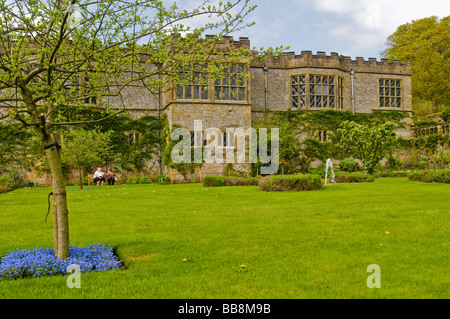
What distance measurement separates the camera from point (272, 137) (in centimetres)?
2489

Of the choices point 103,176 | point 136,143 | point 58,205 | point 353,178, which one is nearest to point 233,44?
point 136,143

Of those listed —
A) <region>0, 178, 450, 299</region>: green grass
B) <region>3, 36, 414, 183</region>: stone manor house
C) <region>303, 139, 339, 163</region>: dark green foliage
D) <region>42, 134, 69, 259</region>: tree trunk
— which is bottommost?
<region>0, 178, 450, 299</region>: green grass

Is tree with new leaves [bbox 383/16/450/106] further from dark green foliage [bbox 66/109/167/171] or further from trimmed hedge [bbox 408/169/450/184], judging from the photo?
dark green foliage [bbox 66/109/167/171]

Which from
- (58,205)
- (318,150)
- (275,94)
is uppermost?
(275,94)

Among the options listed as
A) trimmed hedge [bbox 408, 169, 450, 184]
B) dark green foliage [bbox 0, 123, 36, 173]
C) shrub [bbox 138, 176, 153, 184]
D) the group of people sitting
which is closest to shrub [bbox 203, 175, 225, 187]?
shrub [bbox 138, 176, 153, 184]

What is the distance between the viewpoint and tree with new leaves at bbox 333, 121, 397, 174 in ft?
70.4

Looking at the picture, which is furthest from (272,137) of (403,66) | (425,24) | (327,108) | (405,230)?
(425,24)

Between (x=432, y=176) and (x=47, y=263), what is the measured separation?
17977 millimetres

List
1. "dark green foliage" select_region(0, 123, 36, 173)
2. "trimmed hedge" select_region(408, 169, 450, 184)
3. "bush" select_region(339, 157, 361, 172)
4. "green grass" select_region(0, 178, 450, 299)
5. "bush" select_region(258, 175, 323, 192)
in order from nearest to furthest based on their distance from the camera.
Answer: "green grass" select_region(0, 178, 450, 299) → "bush" select_region(258, 175, 323, 192) → "trimmed hedge" select_region(408, 169, 450, 184) → "dark green foliage" select_region(0, 123, 36, 173) → "bush" select_region(339, 157, 361, 172)

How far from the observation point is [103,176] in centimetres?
2341

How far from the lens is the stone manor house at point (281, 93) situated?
945 inches

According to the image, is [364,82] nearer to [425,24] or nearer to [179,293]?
[425,24]

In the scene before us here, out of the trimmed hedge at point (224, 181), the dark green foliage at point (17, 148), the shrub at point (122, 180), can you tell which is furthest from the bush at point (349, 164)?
the dark green foliage at point (17, 148)

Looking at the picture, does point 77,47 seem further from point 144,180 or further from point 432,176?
point 144,180
